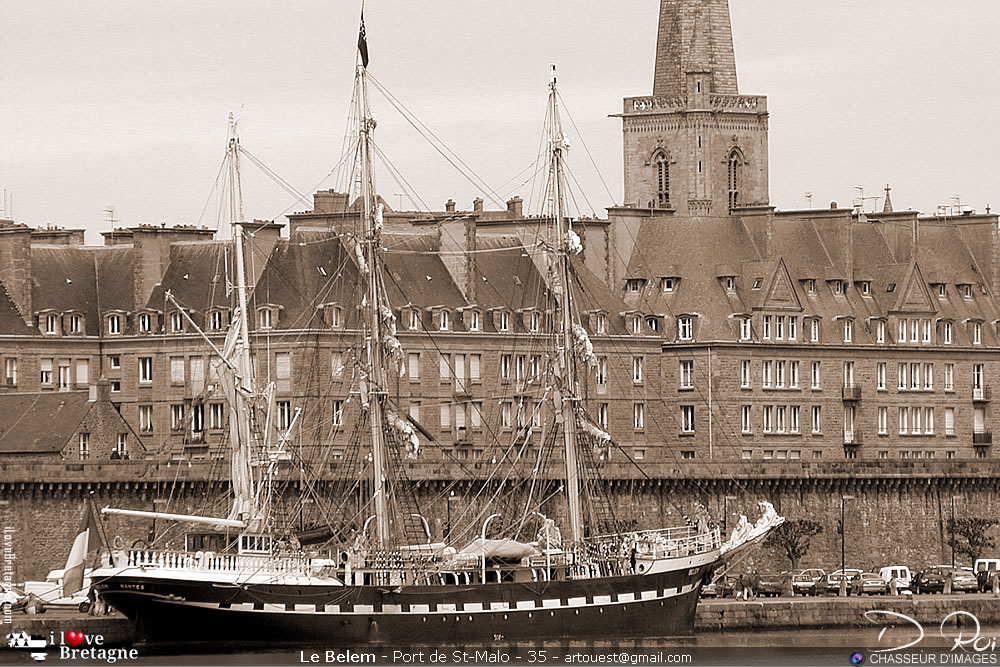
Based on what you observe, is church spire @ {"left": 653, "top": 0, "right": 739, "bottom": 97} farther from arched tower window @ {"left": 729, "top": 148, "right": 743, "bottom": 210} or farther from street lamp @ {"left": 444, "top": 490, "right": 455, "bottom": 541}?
street lamp @ {"left": 444, "top": 490, "right": 455, "bottom": 541}

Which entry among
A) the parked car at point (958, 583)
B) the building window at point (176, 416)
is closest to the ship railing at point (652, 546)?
the parked car at point (958, 583)

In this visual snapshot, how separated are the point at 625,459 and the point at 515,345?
17.7 ft

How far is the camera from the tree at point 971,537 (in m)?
118

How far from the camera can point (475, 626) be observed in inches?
3649

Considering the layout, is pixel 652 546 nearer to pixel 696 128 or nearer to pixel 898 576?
pixel 898 576

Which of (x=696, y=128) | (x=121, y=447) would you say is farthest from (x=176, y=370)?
(x=696, y=128)

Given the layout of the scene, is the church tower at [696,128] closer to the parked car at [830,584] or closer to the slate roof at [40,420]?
the slate roof at [40,420]

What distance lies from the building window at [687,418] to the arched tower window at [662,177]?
33.8 meters

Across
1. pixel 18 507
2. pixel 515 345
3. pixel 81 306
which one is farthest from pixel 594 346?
pixel 18 507

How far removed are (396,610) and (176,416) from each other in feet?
91.4

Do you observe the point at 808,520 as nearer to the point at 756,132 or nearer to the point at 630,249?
the point at 630,249

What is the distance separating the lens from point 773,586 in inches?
4092

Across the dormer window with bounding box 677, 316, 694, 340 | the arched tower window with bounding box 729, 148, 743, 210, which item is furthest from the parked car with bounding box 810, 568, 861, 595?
the arched tower window with bounding box 729, 148, 743, 210

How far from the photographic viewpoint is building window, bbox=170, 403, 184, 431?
118 meters
